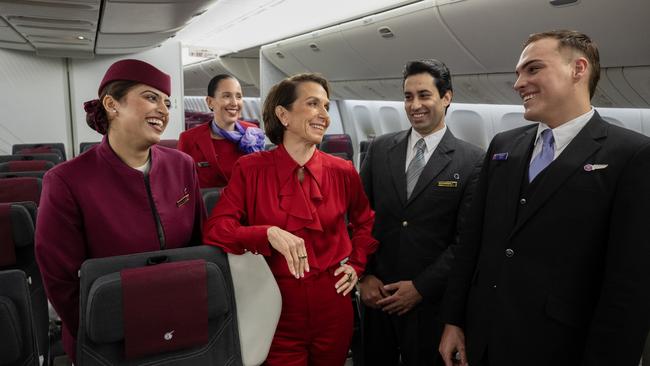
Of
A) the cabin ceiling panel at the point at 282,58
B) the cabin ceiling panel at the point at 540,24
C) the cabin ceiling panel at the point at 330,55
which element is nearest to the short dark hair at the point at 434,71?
the cabin ceiling panel at the point at 540,24

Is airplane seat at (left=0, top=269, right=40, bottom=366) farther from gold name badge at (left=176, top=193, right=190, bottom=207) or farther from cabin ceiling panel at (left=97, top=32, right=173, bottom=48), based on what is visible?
cabin ceiling panel at (left=97, top=32, right=173, bottom=48)

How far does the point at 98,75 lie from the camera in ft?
Answer: 30.5

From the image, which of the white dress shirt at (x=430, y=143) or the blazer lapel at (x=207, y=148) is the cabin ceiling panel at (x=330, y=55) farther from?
the white dress shirt at (x=430, y=143)

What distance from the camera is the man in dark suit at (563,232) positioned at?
1389mm

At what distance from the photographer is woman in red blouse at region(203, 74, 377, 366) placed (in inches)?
74.0

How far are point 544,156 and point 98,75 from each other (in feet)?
31.6

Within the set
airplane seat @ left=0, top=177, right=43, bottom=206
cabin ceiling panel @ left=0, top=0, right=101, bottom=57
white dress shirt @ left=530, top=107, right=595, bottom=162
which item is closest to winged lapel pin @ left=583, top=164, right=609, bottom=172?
white dress shirt @ left=530, top=107, right=595, bottom=162

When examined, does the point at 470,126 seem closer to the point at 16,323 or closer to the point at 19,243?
Result: the point at 19,243

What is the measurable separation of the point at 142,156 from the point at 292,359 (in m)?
1.08

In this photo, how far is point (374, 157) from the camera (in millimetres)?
2559

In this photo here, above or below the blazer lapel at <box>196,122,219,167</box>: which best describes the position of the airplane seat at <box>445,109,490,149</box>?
above

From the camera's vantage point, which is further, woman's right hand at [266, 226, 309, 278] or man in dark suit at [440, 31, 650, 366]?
woman's right hand at [266, 226, 309, 278]

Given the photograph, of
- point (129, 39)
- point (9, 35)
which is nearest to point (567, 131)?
point (129, 39)

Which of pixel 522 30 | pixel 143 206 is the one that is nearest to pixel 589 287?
pixel 143 206
